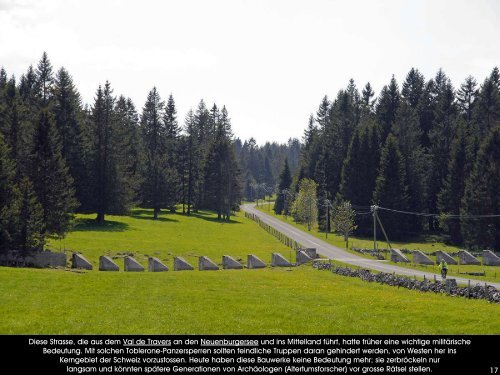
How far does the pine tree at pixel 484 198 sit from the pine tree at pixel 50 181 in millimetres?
57736

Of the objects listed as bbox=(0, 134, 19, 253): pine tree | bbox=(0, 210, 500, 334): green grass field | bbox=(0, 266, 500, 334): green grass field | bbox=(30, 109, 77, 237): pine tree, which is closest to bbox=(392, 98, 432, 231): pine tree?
bbox=(0, 210, 500, 334): green grass field

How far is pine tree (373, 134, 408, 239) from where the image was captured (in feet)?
304

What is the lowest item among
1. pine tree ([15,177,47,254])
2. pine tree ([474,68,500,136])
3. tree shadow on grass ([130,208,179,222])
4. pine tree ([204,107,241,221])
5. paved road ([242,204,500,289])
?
paved road ([242,204,500,289])

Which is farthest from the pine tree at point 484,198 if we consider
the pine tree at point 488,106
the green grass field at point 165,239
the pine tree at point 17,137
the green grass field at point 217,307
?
the pine tree at point 17,137

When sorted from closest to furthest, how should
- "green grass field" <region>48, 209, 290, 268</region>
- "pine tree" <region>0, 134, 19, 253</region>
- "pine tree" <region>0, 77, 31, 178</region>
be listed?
1. "pine tree" <region>0, 134, 19, 253</region>
2. "green grass field" <region>48, 209, 290, 268</region>
3. "pine tree" <region>0, 77, 31, 178</region>

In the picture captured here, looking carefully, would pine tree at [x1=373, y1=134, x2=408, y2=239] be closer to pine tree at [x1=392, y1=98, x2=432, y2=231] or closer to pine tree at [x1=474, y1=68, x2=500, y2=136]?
pine tree at [x1=392, y1=98, x2=432, y2=231]

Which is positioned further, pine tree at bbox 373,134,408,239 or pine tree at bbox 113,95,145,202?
pine tree at bbox 373,134,408,239

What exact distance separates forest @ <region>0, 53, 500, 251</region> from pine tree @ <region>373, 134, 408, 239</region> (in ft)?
0.66

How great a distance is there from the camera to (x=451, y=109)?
10612cm

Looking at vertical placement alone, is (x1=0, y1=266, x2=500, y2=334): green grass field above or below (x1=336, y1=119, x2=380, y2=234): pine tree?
below

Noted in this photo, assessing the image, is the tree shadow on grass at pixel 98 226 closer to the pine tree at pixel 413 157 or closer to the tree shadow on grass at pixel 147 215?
the tree shadow on grass at pixel 147 215
